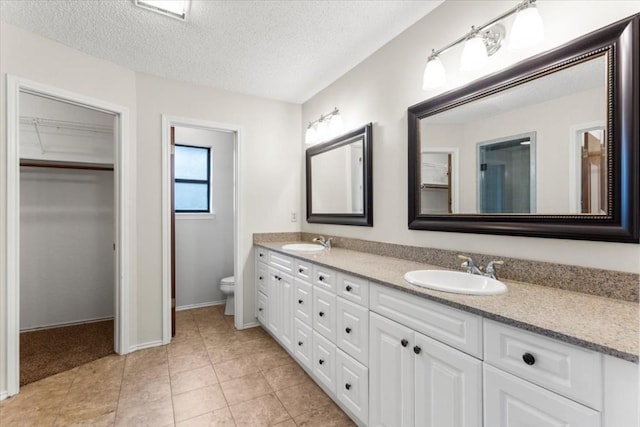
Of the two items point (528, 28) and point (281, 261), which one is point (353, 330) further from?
point (528, 28)

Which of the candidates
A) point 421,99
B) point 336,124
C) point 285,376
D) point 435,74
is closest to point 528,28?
point 435,74

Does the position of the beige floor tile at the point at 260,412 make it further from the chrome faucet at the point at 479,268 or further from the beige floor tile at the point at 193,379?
the chrome faucet at the point at 479,268

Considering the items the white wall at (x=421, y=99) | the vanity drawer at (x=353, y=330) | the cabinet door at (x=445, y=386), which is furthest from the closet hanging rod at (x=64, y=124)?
the cabinet door at (x=445, y=386)

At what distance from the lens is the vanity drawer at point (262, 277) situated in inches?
111

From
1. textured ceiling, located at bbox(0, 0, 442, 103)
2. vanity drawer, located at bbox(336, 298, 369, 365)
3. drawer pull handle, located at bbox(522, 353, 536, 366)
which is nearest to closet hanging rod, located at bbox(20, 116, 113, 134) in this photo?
textured ceiling, located at bbox(0, 0, 442, 103)

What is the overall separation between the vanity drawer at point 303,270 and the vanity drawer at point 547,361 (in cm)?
124

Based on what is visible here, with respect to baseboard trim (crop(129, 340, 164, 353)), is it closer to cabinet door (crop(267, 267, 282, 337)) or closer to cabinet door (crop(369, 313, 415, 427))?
cabinet door (crop(267, 267, 282, 337))

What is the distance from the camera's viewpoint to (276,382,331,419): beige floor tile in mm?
1788

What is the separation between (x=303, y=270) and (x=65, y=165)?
105 inches

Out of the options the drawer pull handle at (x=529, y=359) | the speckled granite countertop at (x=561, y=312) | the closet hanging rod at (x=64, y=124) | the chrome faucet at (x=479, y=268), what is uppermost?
the closet hanging rod at (x=64, y=124)

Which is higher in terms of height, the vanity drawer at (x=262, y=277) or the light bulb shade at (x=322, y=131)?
the light bulb shade at (x=322, y=131)

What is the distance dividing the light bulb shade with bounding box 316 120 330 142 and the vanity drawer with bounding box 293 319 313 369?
5.54ft

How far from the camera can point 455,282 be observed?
4.92 feet

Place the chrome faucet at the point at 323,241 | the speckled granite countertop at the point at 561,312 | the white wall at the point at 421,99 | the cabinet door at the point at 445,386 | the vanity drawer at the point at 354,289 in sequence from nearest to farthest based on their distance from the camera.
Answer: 1. the speckled granite countertop at the point at 561,312
2. the cabinet door at the point at 445,386
3. the white wall at the point at 421,99
4. the vanity drawer at the point at 354,289
5. the chrome faucet at the point at 323,241
